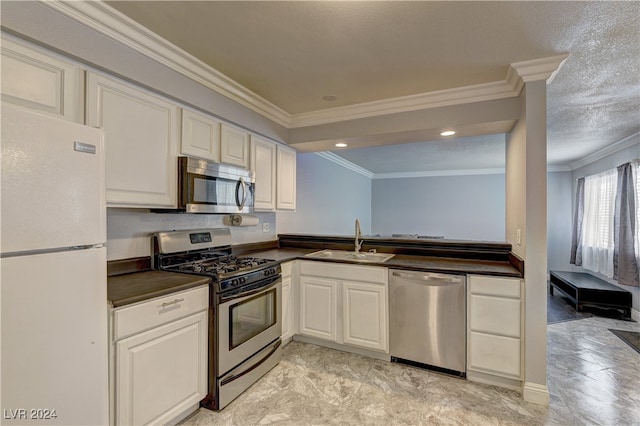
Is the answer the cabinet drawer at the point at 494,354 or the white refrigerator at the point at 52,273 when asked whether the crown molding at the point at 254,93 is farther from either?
the cabinet drawer at the point at 494,354

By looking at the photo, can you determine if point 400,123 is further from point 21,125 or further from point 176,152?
point 21,125

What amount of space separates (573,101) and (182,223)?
3.81 m

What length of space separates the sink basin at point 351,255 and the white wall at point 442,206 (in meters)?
4.72

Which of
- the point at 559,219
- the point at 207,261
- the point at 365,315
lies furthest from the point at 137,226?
the point at 559,219

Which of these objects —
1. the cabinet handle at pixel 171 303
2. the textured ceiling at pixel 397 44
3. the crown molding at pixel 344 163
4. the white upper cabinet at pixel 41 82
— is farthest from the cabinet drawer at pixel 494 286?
the crown molding at pixel 344 163

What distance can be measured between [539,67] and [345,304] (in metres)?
2.45

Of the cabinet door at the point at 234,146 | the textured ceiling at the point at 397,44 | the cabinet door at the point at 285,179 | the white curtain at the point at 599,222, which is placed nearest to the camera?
the textured ceiling at the point at 397,44

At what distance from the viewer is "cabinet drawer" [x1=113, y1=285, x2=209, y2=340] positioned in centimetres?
151

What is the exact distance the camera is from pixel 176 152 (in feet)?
7.13

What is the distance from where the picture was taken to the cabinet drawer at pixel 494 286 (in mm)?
2264

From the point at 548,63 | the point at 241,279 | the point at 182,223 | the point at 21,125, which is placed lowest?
the point at 241,279

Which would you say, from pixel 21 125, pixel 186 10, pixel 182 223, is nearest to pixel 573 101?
pixel 186 10

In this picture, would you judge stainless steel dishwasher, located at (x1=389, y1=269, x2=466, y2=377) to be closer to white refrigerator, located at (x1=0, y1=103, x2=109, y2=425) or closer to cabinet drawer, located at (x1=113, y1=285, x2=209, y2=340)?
cabinet drawer, located at (x1=113, y1=285, x2=209, y2=340)

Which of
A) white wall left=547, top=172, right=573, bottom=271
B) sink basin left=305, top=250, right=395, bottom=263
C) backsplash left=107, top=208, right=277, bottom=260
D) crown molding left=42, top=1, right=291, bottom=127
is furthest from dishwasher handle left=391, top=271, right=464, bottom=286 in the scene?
white wall left=547, top=172, right=573, bottom=271
